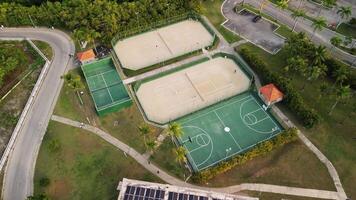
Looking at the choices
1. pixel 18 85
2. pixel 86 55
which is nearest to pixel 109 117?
pixel 86 55

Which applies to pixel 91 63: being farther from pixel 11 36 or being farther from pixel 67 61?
pixel 11 36

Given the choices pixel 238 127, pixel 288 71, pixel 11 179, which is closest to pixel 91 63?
pixel 11 179

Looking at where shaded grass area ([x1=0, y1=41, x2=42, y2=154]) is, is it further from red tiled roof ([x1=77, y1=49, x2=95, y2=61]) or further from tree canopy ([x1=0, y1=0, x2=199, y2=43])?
red tiled roof ([x1=77, y1=49, x2=95, y2=61])

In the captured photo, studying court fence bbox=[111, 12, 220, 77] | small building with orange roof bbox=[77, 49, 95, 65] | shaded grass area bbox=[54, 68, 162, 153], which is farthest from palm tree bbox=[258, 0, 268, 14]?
small building with orange roof bbox=[77, 49, 95, 65]

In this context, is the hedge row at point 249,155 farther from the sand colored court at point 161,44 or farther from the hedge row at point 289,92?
the sand colored court at point 161,44

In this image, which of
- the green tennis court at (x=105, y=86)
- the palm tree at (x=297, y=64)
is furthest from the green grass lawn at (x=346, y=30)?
the green tennis court at (x=105, y=86)

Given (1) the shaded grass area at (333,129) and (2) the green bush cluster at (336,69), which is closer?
(1) the shaded grass area at (333,129)
